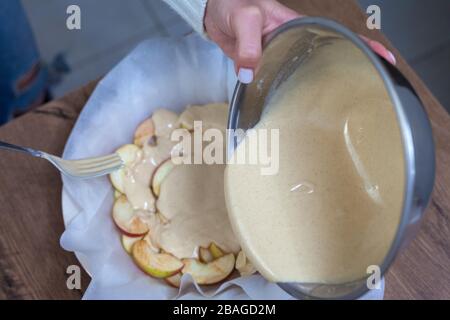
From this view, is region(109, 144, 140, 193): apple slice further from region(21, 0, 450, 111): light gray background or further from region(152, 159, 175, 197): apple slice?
region(21, 0, 450, 111): light gray background

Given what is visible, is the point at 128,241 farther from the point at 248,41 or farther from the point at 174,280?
the point at 248,41

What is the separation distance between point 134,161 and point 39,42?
69 centimetres

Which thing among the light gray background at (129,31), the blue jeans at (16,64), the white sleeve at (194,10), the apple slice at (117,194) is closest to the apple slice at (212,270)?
the apple slice at (117,194)

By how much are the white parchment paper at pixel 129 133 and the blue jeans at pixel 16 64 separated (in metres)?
0.29

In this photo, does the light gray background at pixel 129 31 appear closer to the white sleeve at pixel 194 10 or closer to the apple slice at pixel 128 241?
the white sleeve at pixel 194 10

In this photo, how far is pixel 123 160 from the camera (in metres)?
0.68

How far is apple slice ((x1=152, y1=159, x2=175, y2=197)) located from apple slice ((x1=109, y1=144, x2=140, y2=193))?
3 cm

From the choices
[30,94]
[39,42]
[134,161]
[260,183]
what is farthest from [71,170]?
[39,42]

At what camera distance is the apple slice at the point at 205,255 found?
2.10ft

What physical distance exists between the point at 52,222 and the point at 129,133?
0.48 ft

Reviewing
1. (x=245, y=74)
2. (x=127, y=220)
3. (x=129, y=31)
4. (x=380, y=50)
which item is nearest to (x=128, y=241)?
(x=127, y=220)

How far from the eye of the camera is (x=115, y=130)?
2.30 ft

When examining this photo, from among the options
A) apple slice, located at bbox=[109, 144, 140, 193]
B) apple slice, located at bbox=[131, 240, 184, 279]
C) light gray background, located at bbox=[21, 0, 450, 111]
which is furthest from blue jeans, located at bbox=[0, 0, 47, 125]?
apple slice, located at bbox=[131, 240, 184, 279]
